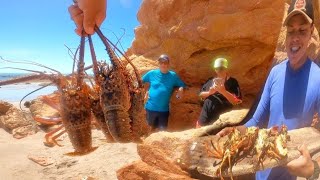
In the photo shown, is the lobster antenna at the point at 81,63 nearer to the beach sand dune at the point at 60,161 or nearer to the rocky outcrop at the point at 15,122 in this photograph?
the beach sand dune at the point at 60,161

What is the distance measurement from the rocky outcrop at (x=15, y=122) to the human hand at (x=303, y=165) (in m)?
10.5

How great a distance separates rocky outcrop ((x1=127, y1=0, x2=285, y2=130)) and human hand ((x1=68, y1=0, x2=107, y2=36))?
24.9 feet

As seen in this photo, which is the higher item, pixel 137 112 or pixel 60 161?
pixel 137 112

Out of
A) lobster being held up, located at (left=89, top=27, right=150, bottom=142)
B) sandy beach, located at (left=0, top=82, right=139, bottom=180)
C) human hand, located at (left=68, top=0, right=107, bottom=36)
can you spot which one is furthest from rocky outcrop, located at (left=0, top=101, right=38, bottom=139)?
human hand, located at (left=68, top=0, right=107, bottom=36)

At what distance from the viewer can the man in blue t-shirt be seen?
732 centimetres

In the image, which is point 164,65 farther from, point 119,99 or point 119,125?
point 119,125

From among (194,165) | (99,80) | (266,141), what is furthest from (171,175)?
(99,80)

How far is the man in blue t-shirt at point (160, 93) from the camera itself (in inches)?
288

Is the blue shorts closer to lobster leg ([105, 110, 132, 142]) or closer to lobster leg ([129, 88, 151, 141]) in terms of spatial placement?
lobster leg ([129, 88, 151, 141])

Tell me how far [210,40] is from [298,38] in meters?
6.33

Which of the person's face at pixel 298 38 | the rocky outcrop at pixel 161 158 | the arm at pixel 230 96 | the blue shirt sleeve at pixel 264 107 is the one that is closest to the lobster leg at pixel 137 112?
the rocky outcrop at pixel 161 158

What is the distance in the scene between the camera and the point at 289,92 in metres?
3.03

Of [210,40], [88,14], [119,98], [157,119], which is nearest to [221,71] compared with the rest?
[157,119]

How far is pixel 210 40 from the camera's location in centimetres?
925
